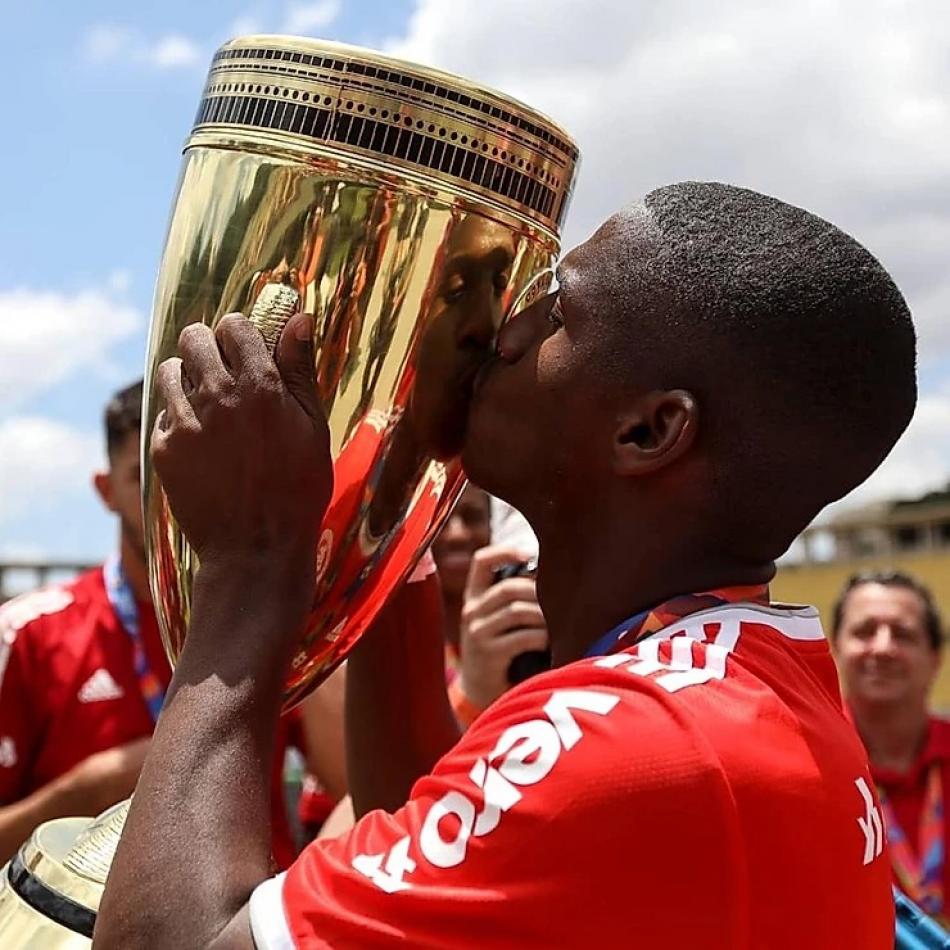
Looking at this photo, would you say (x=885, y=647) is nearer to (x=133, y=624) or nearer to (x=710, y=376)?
(x=133, y=624)

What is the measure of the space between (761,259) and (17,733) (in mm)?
2384

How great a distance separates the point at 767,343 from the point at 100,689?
93.8 inches

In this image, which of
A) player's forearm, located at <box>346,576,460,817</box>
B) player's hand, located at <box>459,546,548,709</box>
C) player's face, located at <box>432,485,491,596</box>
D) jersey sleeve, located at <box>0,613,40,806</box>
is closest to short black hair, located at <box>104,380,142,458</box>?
jersey sleeve, located at <box>0,613,40,806</box>

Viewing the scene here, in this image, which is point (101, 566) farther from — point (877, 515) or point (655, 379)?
point (877, 515)

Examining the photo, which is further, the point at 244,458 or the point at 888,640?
the point at 888,640

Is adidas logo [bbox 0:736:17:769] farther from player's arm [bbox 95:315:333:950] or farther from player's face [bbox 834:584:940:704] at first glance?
player's face [bbox 834:584:940:704]

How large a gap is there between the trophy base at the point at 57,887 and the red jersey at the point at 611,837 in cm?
34

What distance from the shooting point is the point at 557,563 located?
1.42 m

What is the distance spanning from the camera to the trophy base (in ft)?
4.56

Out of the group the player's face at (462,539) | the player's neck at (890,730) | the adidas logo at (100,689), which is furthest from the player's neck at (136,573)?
the player's neck at (890,730)

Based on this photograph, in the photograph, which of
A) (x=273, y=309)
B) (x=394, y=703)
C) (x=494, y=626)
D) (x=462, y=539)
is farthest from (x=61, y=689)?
(x=273, y=309)

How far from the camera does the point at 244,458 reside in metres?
1.29

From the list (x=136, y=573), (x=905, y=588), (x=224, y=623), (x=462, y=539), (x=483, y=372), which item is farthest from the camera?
(x=905, y=588)

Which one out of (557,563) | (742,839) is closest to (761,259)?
(557,563)
